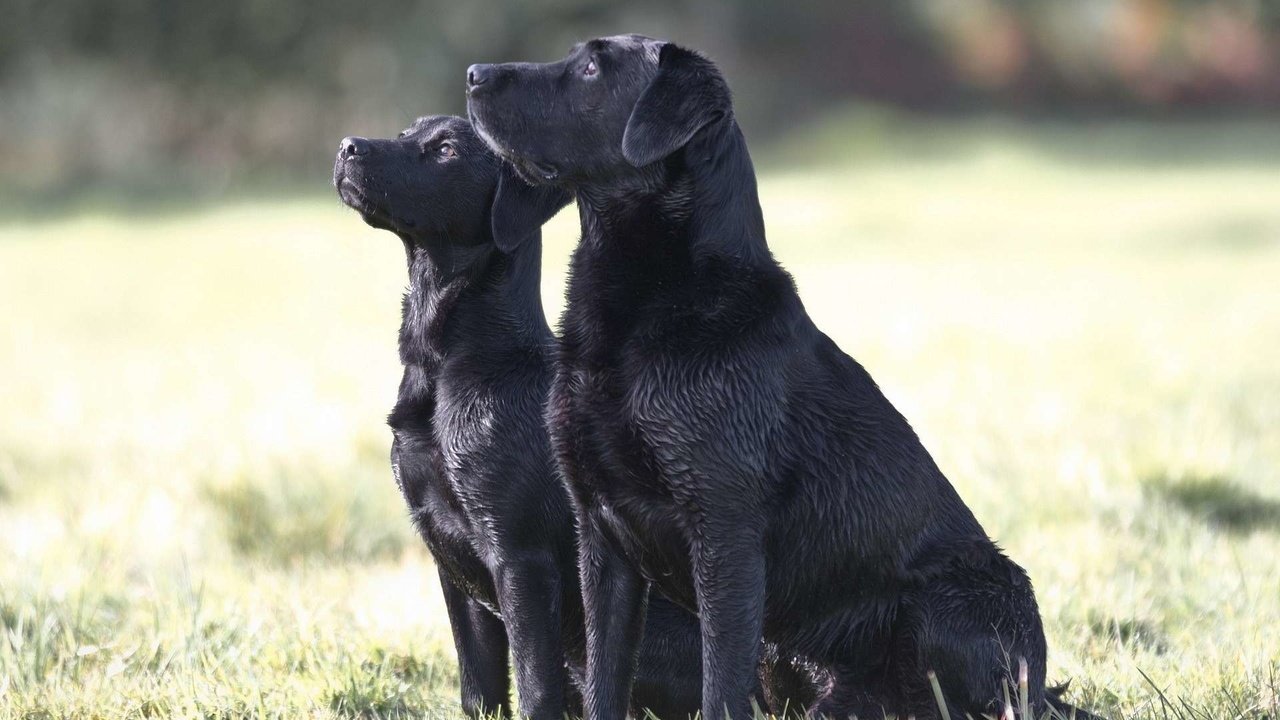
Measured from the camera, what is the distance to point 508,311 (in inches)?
162

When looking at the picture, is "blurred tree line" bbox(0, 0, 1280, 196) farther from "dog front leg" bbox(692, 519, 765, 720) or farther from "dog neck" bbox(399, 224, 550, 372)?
"dog front leg" bbox(692, 519, 765, 720)

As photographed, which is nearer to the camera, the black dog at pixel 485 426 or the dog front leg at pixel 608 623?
the dog front leg at pixel 608 623

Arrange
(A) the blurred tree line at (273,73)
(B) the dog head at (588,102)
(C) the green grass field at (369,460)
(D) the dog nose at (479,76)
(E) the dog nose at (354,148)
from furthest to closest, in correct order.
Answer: (A) the blurred tree line at (273,73) < (C) the green grass field at (369,460) < (E) the dog nose at (354,148) < (D) the dog nose at (479,76) < (B) the dog head at (588,102)

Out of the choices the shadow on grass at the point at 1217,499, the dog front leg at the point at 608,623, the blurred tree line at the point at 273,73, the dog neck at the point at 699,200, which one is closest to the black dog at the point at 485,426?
the dog front leg at the point at 608,623

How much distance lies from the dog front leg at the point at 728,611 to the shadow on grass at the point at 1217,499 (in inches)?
145

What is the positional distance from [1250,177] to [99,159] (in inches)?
940

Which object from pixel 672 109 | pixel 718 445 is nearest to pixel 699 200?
pixel 672 109

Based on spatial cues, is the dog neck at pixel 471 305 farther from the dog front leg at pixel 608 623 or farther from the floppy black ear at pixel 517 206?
the dog front leg at pixel 608 623

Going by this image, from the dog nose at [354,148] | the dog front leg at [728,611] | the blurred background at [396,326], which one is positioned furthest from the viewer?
the blurred background at [396,326]

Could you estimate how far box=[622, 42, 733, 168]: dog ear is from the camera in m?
3.46

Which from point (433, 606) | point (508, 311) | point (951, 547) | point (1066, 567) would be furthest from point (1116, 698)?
point (433, 606)

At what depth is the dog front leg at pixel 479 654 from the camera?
4.05 meters

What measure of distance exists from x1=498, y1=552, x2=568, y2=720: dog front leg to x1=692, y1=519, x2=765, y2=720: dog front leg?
0.55 meters

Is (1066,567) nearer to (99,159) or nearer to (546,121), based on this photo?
(546,121)
